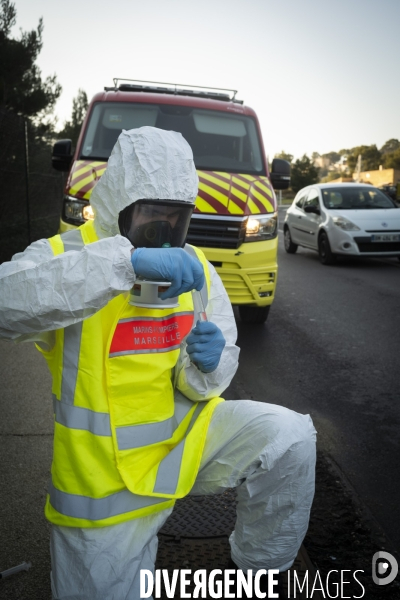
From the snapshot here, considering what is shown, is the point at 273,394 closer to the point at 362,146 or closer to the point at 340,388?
the point at 340,388

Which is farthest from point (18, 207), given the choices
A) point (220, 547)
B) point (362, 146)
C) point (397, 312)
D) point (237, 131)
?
point (362, 146)

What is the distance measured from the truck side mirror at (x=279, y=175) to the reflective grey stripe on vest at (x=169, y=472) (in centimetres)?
587

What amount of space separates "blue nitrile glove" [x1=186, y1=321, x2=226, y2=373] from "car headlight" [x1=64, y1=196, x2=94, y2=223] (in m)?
3.98

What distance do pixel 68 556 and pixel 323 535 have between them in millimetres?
1380

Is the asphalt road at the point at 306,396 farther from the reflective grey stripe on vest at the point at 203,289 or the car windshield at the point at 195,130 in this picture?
the car windshield at the point at 195,130

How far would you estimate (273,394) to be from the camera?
5.15 meters

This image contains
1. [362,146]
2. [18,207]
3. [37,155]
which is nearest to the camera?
[18,207]

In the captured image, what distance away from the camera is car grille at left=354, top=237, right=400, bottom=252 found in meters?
12.7

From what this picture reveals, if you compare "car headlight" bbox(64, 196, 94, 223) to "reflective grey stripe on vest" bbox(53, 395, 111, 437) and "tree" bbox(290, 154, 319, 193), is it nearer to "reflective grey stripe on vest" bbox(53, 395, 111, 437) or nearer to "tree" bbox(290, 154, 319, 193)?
"reflective grey stripe on vest" bbox(53, 395, 111, 437)

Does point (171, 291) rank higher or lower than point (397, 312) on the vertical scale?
higher

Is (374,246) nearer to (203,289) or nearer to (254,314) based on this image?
(254,314)

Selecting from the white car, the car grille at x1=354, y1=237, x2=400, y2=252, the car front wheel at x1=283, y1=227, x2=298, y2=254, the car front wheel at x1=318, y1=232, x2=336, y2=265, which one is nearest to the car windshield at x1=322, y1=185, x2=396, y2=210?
the white car

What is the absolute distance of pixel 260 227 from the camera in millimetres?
6750

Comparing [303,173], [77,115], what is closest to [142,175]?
[77,115]
